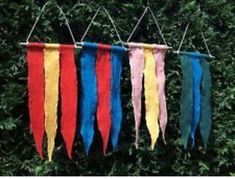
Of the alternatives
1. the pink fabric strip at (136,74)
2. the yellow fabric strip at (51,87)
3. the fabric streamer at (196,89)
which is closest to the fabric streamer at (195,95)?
the fabric streamer at (196,89)

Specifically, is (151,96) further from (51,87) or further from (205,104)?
(51,87)

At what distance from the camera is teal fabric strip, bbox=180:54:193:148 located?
3.84m

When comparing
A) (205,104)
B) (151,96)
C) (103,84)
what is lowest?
(205,104)

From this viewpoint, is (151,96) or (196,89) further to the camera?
(196,89)

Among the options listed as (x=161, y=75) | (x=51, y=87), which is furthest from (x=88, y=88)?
(x=161, y=75)

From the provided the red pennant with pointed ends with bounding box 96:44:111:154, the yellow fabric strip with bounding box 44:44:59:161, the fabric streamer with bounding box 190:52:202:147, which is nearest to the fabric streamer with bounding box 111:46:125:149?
the red pennant with pointed ends with bounding box 96:44:111:154

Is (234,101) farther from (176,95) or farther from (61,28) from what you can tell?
(61,28)

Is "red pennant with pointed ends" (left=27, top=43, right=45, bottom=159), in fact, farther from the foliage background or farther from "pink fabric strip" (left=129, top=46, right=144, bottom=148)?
"pink fabric strip" (left=129, top=46, right=144, bottom=148)

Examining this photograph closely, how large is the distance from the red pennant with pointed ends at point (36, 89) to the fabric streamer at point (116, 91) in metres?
0.45

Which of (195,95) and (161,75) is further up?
(161,75)

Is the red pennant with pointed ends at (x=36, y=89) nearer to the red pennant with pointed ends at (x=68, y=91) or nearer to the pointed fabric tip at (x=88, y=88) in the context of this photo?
the red pennant with pointed ends at (x=68, y=91)

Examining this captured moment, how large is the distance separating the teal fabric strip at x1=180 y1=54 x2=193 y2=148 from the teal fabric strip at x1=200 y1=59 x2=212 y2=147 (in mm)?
111

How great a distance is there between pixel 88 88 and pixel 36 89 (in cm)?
33

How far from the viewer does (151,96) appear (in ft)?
A: 12.4
